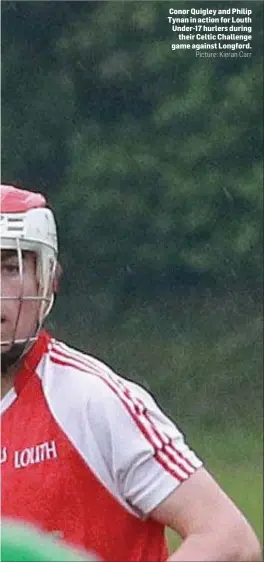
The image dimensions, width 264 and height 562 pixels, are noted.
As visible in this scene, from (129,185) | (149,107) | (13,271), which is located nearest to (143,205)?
(129,185)

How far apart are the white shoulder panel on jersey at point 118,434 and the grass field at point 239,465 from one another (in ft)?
0.57

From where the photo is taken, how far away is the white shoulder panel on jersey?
1538 millimetres

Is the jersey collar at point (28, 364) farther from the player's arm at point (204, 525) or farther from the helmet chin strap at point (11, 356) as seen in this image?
the player's arm at point (204, 525)

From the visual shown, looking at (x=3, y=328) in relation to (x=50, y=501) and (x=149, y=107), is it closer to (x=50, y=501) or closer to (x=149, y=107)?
(x=50, y=501)

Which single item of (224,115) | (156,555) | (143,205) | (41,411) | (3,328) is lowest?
(156,555)

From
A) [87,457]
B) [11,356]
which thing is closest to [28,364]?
[11,356]

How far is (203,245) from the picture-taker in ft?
6.07

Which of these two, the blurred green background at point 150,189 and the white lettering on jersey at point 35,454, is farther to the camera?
the blurred green background at point 150,189

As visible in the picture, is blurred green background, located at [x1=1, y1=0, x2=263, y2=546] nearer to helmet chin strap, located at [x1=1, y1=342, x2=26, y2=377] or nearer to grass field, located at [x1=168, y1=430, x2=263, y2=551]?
grass field, located at [x1=168, y1=430, x2=263, y2=551]

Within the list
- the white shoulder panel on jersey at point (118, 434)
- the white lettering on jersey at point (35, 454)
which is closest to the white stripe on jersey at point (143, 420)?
the white shoulder panel on jersey at point (118, 434)

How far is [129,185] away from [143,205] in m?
0.04

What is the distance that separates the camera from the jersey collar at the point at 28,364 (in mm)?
1652

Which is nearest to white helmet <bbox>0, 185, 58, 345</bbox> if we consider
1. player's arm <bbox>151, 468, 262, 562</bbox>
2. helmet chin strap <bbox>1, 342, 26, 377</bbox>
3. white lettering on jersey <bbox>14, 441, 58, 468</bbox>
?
helmet chin strap <bbox>1, 342, 26, 377</bbox>

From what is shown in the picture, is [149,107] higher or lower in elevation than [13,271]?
higher
